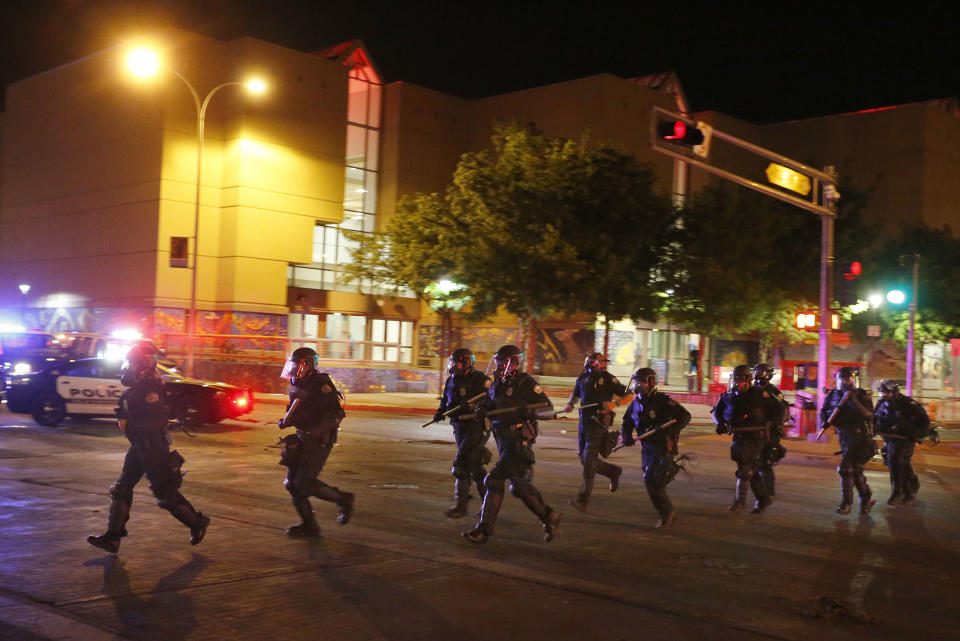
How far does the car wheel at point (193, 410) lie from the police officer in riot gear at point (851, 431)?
37.3 ft

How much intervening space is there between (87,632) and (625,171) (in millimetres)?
24917

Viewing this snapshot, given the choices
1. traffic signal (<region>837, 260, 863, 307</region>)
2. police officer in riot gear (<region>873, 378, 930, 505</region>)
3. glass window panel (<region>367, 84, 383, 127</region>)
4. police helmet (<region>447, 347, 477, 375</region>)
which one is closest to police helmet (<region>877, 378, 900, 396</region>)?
police officer in riot gear (<region>873, 378, 930, 505</region>)

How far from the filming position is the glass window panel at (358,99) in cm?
4274

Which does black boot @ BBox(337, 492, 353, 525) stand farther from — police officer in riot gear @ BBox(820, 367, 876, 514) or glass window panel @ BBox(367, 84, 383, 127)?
glass window panel @ BBox(367, 84, 383, 127)

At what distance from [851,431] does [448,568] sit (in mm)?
6510

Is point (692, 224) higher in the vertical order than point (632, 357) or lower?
higher

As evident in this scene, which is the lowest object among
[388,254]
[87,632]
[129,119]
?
[87,632]

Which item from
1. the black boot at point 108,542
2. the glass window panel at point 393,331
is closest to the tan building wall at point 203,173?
the glass window panel at point 393,331

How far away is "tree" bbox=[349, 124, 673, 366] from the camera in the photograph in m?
27.4

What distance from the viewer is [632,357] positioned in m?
43.8

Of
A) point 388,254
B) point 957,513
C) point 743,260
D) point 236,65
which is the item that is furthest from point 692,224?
point 957,513

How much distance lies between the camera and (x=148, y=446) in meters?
7.99

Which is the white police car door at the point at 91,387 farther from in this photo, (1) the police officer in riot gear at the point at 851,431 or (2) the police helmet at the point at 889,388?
(2) the police helmet at the point at 889,388

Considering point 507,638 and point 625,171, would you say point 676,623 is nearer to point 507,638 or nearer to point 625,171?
point 507,638
